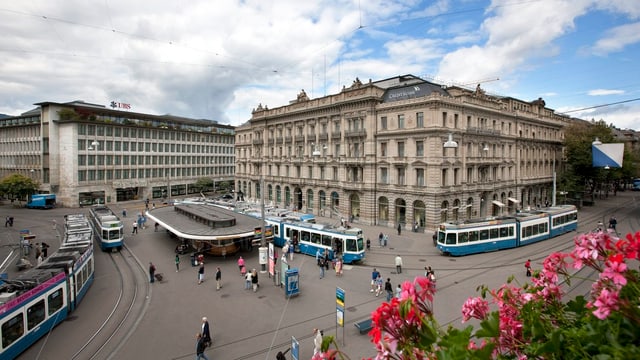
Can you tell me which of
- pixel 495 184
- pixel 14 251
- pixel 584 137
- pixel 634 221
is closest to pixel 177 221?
pixel 14 251

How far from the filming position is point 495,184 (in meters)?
50.0

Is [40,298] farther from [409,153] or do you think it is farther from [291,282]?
[409,153]

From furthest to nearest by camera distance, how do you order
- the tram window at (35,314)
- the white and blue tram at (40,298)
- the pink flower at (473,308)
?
the tram window at (35,314) < the white and blue tram at (40,298) < the pink flower at (473,308)

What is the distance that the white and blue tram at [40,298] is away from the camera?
14.6m

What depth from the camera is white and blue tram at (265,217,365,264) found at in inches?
1163

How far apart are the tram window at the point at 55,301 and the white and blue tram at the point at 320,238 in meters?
17.7

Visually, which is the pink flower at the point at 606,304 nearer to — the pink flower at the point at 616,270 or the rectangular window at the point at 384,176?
the pink flower at the point at 616,270

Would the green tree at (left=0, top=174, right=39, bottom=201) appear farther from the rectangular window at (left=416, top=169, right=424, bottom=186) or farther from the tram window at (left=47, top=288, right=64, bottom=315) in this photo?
the rectangular window at (left=416, top=169, right=424, bottom=186)

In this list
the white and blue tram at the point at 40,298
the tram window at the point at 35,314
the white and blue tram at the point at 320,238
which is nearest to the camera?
the white and blue tram at the point at 40,298

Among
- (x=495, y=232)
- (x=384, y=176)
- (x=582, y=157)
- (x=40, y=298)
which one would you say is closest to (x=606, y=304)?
(x=40, y=298)

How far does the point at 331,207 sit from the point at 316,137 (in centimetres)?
1154

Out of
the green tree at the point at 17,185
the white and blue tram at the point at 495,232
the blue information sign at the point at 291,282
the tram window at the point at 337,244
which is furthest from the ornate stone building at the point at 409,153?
the green tree at the point at 17,185

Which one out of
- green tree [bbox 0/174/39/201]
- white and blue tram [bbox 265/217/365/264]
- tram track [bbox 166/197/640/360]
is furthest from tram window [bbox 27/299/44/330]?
green tree [bbox 0/174/39/201]

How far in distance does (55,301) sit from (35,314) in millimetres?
1688
